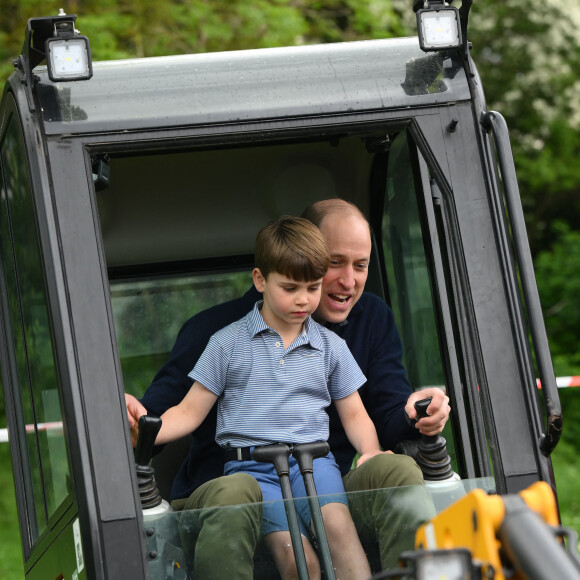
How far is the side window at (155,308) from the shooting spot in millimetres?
4289

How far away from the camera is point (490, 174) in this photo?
286 centimetres

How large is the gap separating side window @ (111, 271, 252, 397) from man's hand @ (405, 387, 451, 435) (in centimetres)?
142

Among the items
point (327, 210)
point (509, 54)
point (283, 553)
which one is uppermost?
point (509, 54)

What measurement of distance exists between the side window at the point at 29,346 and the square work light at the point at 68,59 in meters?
0.21

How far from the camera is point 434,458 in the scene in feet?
9.61

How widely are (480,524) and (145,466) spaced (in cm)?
108

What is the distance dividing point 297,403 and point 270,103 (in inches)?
31.8

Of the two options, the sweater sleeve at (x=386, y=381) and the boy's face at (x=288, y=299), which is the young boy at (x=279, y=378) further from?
the sweater sleeve at (x=386, y=381)

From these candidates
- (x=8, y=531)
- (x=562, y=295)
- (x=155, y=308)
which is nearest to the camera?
(x=155, y=308)

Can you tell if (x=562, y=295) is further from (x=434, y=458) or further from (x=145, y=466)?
(x=145, y=466)

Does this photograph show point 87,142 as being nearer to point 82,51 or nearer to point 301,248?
point 82,51

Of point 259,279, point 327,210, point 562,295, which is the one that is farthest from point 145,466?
point 562,295

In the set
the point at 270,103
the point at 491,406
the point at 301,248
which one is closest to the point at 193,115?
the point at 270,103

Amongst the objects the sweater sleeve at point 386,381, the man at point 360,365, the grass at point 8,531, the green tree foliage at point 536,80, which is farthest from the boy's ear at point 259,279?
the green tree foliage at point 536,80
